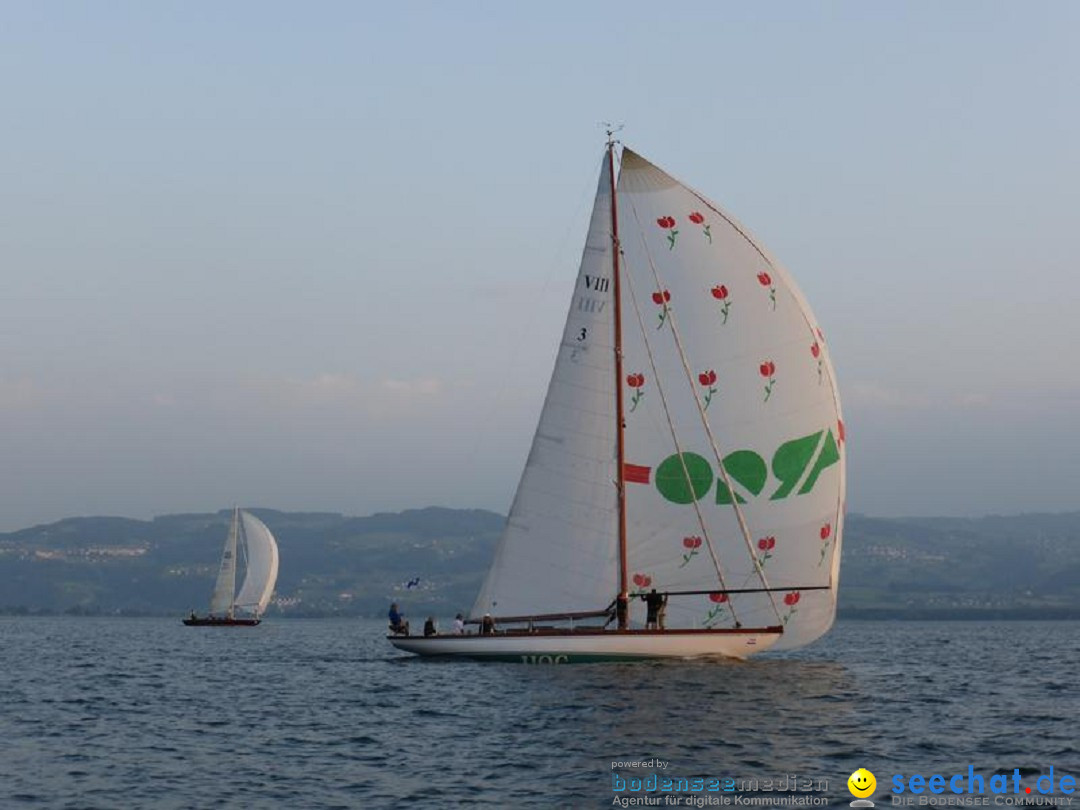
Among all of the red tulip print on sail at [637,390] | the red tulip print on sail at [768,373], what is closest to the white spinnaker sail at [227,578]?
the red tulip print on sail at [637,390]

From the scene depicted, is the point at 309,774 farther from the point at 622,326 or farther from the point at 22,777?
the point at 622,326

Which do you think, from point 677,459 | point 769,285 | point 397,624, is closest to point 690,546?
point 677,459

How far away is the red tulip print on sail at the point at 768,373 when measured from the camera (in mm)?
46719

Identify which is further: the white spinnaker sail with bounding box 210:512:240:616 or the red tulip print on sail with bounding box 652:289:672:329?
the white spinnaker sail with bounding box 210:512:240:616

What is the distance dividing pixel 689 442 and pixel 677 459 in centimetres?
68

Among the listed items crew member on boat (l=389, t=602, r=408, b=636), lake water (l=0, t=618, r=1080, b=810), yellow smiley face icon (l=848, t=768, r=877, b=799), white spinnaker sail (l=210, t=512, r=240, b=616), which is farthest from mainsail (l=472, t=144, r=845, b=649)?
white spinnaker sail (l=210, t=512, r=240, b=616)

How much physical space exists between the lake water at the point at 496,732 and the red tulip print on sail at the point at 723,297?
1131cm

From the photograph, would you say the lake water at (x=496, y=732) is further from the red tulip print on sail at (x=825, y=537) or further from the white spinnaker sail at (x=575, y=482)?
the red tulip print on sail at (x=825, y=537)

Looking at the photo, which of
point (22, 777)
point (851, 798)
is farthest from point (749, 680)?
point (22, 777)

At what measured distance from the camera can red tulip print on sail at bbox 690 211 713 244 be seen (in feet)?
157

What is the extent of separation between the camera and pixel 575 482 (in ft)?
158

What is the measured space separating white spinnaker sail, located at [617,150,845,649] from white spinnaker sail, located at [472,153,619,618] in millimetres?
840

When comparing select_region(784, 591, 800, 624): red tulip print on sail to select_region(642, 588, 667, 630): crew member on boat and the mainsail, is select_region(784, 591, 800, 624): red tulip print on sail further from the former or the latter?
select_region(642, 588, 667, 630): crew member on boat

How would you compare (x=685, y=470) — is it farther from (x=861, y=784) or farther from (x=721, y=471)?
(x=861, y=784)
